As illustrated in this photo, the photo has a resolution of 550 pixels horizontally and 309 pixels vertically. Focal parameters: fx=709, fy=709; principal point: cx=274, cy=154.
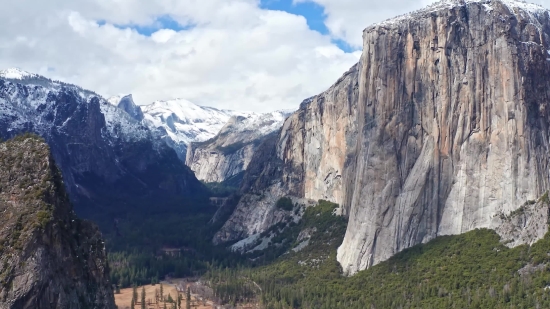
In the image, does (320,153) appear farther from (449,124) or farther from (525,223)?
(525,223)

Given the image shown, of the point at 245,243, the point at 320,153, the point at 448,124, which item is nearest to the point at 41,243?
the point at 448,124

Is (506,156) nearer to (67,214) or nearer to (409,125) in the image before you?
(409,125)

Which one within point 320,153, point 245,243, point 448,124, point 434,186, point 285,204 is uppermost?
point 320,153

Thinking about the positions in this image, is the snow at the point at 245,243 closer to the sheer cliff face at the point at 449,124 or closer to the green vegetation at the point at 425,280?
the green vegetation at the point at 425,280

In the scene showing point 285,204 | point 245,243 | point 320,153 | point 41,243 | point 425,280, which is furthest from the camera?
point 285,204

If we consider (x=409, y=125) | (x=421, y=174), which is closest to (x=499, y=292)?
(x=421, y=174)
